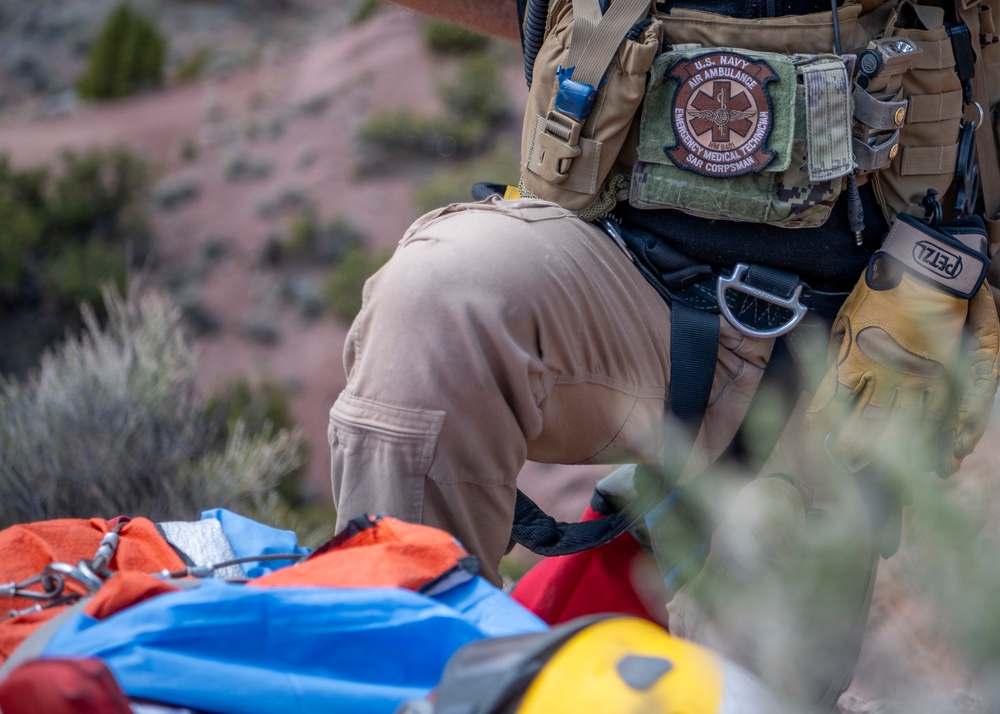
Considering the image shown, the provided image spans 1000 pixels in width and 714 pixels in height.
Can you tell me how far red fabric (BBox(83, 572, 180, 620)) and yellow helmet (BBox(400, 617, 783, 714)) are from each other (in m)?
0.36

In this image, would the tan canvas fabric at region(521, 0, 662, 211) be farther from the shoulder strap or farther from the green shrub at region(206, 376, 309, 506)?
the green shrub at region(206, 376, 309, 506)

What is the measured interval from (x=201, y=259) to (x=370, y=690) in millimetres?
10805

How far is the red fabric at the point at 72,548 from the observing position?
1.34 meters

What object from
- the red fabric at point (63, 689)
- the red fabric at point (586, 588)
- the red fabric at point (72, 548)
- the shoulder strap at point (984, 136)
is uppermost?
the shoulder strap at point (984, 136)

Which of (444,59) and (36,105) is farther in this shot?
(36,105)

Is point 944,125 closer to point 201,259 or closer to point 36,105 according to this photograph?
point 201,259

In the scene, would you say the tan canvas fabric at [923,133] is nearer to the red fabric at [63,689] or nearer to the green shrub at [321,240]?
the red fabric at [63,689]

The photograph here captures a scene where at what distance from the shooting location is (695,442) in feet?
6.24

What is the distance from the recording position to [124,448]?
140 inches

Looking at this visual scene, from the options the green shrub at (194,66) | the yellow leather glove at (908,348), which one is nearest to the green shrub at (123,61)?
the green shrub at (194,66)

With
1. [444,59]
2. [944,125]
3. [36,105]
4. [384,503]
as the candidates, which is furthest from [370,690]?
[36,105]

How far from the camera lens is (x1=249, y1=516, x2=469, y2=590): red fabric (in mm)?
1155

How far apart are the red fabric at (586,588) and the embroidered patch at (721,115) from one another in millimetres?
916

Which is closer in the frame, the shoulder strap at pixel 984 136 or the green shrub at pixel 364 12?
the shoulder strap at pixel 984 136
